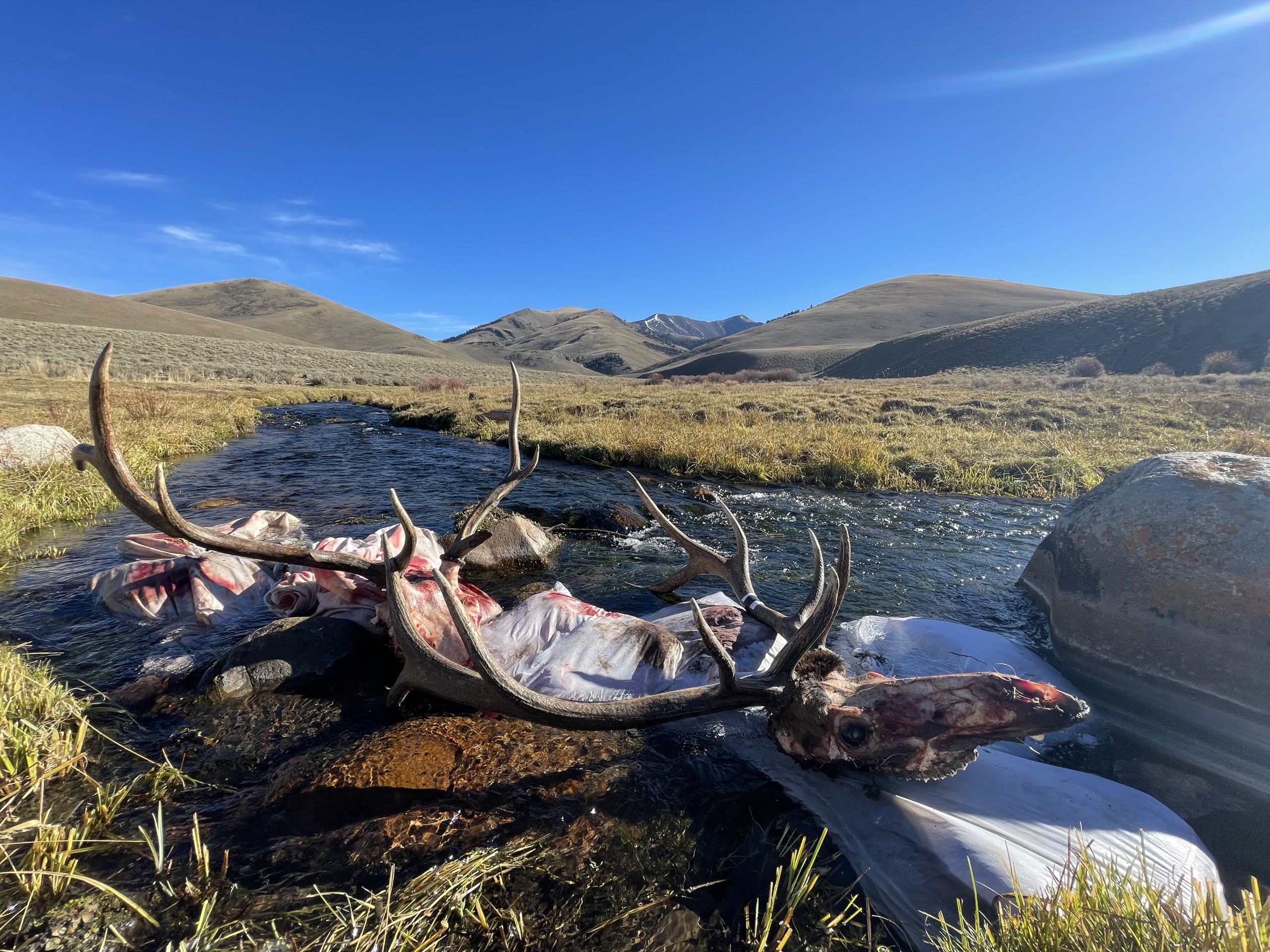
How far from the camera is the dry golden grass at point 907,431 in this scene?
10.5m

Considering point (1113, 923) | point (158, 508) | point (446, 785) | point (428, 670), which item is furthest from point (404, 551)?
point (1113, 923)

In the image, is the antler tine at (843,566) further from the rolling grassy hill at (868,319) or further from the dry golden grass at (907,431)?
the rolling grassy hill at (868,319)

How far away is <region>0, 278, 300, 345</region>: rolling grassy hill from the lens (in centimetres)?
7375

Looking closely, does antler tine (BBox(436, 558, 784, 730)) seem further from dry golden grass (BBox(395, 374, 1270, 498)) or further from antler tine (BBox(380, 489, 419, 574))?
dry golden grass (BBox(395, 374, 1270, 498))

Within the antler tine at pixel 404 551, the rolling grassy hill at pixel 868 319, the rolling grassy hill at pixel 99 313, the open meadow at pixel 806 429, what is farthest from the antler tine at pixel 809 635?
the rolling grassy hill at pixel 99 313

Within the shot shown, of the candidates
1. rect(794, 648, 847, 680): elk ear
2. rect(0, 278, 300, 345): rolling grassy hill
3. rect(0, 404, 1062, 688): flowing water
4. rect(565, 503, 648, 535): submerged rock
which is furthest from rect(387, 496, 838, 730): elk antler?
rect(0, 278, 300, 345): rolling grassy hill

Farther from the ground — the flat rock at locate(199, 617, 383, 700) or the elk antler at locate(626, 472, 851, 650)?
the elk antler at locate(626, 472, 851, 650)

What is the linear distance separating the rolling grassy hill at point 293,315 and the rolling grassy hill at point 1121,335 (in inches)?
3398

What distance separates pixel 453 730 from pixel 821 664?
212 cm

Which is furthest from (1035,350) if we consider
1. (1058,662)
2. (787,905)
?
(787,905)

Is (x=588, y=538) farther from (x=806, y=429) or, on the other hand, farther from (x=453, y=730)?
(x=806, y=429)

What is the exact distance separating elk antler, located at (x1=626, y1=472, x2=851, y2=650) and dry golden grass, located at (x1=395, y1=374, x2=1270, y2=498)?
6242mm

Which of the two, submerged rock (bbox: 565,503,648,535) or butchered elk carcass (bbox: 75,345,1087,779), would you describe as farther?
submerged rock (bbox: 565,503,648,535)

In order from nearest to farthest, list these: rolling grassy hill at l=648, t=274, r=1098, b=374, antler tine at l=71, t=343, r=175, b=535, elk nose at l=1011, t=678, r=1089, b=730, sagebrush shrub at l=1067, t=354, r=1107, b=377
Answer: antler tine at l=71, t=343, r=175, b=535
elk nose at l=1011, t=678, r=1089, b=730
sagebrush shrub at l=1067, t=354, r=1107, b=377
rolling grassy hill at l=648, t=274, r=1098, b=374
